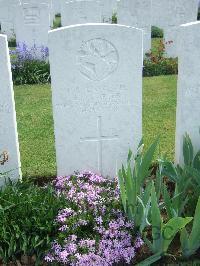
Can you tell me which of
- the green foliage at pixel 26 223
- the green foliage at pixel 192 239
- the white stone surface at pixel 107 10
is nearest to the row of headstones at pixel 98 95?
the green foliage at pixel 26 223

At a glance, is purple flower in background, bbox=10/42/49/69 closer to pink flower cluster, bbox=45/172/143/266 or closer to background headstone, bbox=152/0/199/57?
background headstone, bbox=152/0/199/57

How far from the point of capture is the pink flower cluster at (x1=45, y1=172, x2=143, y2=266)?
326 cm

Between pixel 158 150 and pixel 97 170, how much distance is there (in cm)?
128

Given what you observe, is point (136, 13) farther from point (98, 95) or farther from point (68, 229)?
point (68, 229)

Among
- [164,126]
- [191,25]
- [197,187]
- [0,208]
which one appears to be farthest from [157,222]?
[164,126]

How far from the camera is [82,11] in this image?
970 cm

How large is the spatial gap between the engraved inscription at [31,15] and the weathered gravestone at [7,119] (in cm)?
636

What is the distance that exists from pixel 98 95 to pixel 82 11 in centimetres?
624

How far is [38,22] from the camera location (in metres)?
9.84

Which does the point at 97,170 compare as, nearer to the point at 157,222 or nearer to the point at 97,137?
the point at 97,137

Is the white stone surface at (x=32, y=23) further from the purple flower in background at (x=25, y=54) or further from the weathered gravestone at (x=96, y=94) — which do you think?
the weathered gravestone at (x=96, y=94)

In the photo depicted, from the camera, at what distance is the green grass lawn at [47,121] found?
5.19m

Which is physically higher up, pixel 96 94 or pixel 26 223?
pixel 96 94

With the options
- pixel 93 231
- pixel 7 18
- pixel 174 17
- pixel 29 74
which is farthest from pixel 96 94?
pixel 7 18
